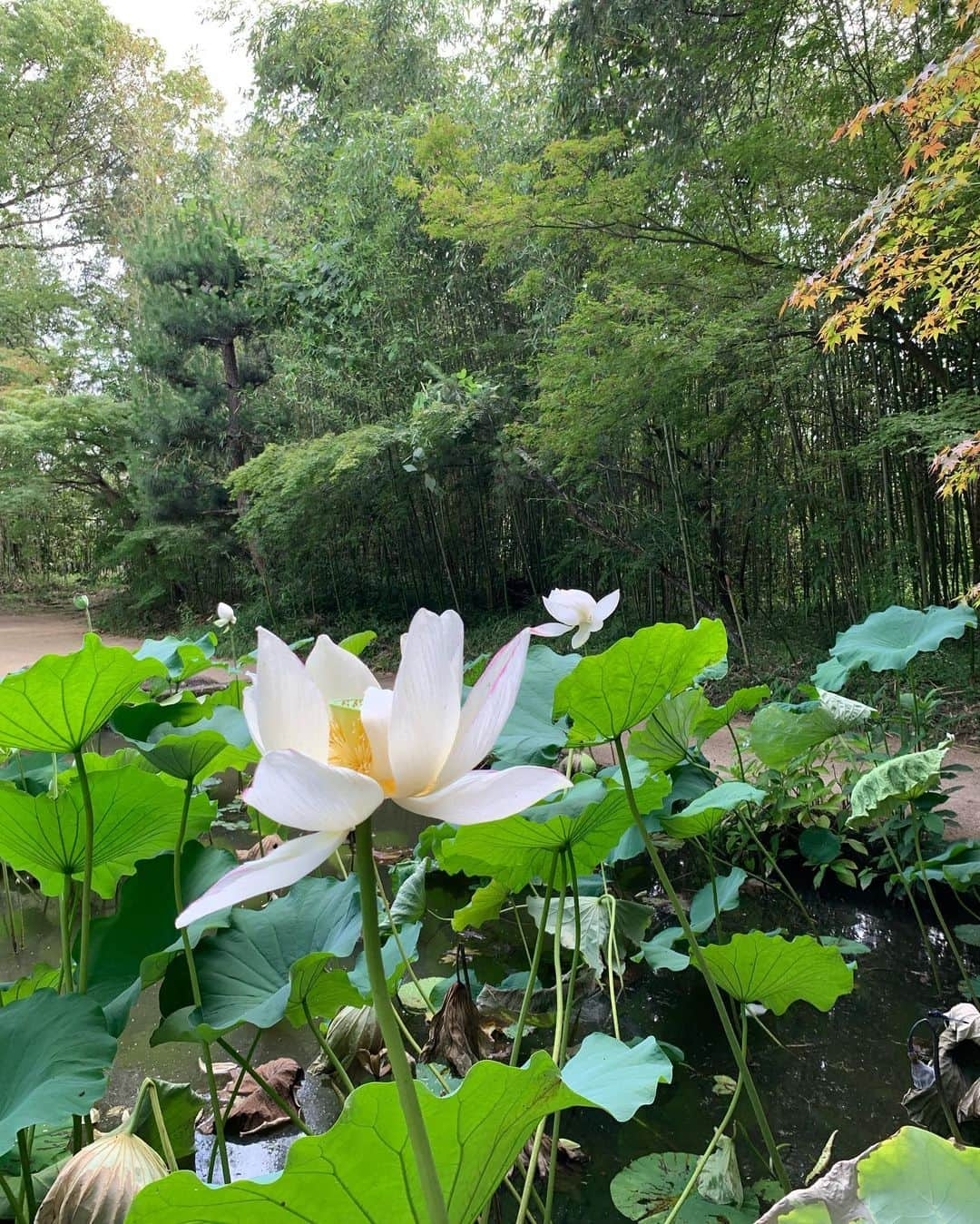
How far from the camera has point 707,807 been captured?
3.02ft

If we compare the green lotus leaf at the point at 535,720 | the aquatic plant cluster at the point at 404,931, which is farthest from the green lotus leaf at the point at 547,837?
the green lotus leaf at the point at 535,720

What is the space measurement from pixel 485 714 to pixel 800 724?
1141 mm

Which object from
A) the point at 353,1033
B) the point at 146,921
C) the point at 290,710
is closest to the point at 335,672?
the point at 290,710

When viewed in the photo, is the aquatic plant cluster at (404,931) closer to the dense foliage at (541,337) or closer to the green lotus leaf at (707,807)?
the green lotus leaf at (707,807)

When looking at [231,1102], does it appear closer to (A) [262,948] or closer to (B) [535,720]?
(A) [262,948]

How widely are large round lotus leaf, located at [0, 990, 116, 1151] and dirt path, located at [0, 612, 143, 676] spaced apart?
4.56 metres

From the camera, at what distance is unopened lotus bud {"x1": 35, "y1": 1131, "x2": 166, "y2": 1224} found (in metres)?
0.61

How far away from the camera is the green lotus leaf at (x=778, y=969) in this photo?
0.82 metres

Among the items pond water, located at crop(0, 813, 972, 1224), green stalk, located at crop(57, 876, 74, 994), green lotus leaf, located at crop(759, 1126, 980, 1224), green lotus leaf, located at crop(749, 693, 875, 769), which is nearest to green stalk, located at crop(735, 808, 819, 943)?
pond water, located at crop(0, 813, 972, 1224)

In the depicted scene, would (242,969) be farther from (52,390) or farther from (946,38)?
(52,390)

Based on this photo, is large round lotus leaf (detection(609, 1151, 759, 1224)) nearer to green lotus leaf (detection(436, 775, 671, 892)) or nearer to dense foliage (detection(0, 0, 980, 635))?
green lotus leaf (detection(436, 775, 671, 892))

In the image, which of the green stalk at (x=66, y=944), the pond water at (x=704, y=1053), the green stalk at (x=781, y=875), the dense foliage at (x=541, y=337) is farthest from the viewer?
the dense foliage at (x=541, y=337)

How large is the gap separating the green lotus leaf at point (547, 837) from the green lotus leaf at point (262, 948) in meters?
0.13

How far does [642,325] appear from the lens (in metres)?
3.60
